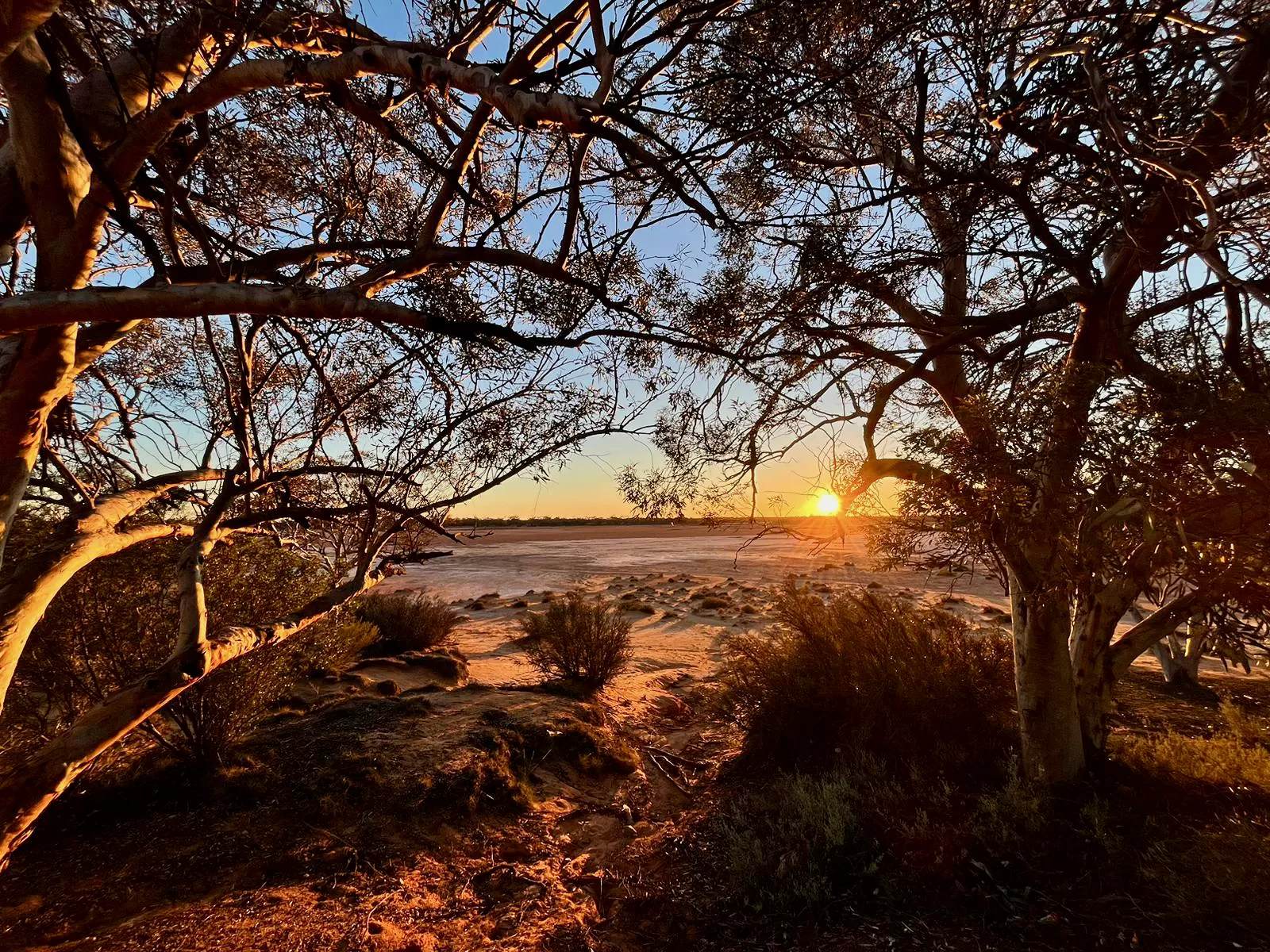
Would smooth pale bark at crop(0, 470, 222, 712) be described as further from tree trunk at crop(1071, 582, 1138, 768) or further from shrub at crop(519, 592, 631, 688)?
tree trunk at crop(1071, 582, 1138, 768)

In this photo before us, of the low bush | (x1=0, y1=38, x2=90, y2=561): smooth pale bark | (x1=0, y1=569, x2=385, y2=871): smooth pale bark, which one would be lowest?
Answer: the low bush

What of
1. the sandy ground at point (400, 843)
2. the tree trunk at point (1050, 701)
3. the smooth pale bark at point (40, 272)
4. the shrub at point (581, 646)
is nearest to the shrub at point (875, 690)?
the tree trunk at point (1050, 701)

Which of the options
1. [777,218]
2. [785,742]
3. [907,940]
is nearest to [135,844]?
[907,940]

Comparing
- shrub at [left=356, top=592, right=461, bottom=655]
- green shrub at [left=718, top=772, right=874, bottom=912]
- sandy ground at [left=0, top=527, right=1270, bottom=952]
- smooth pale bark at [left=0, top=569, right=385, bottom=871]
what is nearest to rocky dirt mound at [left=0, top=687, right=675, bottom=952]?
sandy ground at [left=0, top=527, right=1270, bottom=952]

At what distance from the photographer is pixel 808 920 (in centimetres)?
341

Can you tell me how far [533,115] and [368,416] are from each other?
11.1ft

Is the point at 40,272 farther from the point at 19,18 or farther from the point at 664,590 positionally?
the point at 664,590

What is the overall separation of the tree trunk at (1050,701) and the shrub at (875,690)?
2.18ft

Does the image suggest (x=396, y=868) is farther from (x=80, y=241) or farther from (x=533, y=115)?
(x=533, y=115)

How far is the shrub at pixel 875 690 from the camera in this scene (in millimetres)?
5348

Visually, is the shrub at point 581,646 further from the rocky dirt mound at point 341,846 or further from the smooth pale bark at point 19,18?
the smooth pale bark at point 19,18

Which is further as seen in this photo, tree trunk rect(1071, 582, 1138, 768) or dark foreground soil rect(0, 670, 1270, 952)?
tree trunk rect(1071, 582, 1138, 768)

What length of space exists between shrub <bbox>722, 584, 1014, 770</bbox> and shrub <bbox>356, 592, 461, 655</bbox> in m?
6.91

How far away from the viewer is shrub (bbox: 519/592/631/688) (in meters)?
8.65
